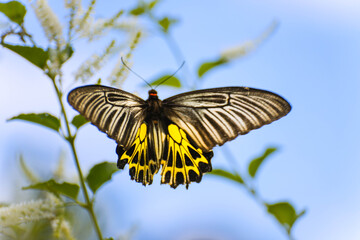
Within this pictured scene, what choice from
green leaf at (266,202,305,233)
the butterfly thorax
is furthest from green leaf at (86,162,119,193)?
green leaf at (266,202,305,233)

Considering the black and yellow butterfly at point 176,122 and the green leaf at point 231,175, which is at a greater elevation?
the black and yellow butterfly at point 176,122

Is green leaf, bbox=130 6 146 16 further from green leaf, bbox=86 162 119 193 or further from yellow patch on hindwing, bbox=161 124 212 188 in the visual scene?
green leaf, bbox=86 162 119 193

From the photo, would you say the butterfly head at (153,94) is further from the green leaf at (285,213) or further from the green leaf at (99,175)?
the green leaf at (285,213)

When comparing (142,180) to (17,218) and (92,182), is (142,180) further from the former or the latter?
(17,218)

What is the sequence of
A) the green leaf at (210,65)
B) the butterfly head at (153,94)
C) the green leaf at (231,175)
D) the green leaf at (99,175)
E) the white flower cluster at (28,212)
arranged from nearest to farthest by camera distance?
the white flower cluster at (28,212) → the green leaf at (99,175) → the butterfly head at (153,94) → the green leaf at (231,175) → the green leaf at (210,65)

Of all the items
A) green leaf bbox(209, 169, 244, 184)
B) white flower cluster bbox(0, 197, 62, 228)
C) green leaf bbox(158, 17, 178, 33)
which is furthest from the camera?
green leaf bbox(158, 17, 178, 33)

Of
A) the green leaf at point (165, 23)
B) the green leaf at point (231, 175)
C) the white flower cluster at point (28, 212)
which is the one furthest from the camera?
the green leaf at point (165, 23)

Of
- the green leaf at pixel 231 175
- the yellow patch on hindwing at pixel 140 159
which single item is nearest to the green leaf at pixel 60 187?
the yellow patch on hindwing at pixel 140 159

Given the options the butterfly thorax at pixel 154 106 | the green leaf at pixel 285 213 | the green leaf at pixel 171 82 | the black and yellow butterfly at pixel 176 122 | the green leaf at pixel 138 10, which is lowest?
the green leaf at pixel 285 213

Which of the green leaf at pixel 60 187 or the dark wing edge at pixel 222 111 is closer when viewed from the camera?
the green leaf at pixel 60 187
